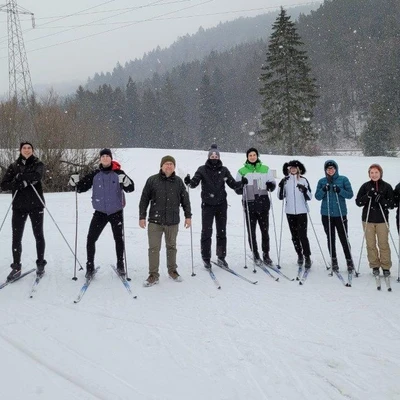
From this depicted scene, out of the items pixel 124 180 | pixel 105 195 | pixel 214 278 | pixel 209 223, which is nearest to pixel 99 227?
pixel 105 195

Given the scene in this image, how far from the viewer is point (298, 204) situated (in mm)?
5773

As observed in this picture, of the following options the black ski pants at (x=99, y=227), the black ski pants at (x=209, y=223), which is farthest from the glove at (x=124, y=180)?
the black ski pants at (x=209, y=223)

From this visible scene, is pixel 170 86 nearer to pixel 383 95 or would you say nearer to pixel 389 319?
pixel 383 95

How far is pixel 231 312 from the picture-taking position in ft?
13.4

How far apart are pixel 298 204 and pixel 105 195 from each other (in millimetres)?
3056

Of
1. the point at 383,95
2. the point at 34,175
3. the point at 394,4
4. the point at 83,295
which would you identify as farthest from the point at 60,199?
the point at 394,4

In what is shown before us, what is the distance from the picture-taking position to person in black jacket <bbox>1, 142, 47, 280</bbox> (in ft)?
16.9

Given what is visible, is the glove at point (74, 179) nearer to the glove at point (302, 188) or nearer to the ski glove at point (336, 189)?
the glove at point (302, 188)

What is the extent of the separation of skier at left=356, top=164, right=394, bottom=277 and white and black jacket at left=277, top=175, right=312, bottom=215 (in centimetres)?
84

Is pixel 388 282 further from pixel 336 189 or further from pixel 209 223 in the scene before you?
pixel 209 223

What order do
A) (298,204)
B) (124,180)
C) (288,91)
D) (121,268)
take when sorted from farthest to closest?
(288,91) < (298,204) < (121,268) < (124,180)

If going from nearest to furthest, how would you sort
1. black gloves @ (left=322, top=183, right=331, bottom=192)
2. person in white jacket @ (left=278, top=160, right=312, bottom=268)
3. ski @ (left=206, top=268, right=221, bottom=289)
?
ski @ (left=206, top=268, right=221, bottom=289), black gloves @ (left=322, top=183, right=331, bottom=192), person in white jacket @ (left=278, top=160, right=312, bottom=268)

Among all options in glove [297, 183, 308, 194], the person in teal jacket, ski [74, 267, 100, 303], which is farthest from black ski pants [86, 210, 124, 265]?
the person in teal jacket

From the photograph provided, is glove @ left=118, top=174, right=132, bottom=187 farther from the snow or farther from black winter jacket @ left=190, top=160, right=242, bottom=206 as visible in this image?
the snow
